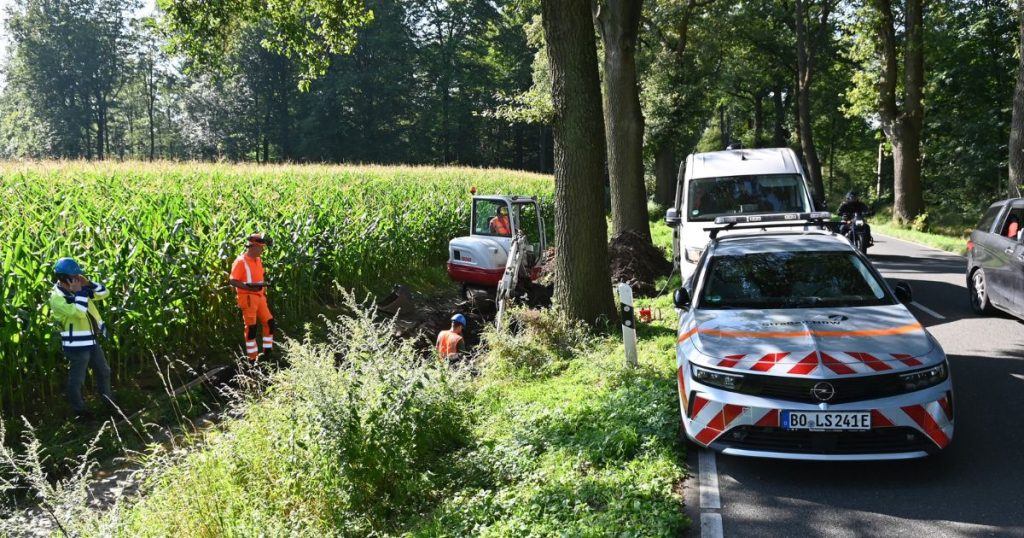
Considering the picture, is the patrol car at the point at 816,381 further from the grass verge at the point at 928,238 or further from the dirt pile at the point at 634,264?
the grass verge at the point at 928,238

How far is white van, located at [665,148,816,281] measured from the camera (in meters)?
11.7

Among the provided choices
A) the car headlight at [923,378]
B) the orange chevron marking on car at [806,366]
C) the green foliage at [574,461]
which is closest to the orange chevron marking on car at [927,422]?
the car headlight at [923,378]

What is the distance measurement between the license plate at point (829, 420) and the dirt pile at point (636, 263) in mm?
9203

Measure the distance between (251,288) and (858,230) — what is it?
42.1 ft

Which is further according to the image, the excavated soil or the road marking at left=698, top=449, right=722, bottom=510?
the excavated soil

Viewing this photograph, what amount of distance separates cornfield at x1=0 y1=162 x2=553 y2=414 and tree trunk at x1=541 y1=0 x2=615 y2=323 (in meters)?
5.12

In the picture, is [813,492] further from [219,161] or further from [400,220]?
[219,161]

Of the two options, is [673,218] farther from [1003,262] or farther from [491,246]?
[1003,262]

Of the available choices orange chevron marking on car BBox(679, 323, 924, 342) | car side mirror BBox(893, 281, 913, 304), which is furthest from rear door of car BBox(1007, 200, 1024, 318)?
orange chevron marking on car BBox(679, 323, 924, 342)

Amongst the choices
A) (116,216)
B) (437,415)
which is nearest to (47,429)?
(116,216)

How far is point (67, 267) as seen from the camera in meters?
8.03

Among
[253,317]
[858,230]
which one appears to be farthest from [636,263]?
[253,317]

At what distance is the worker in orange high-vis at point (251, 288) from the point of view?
10.3 metres

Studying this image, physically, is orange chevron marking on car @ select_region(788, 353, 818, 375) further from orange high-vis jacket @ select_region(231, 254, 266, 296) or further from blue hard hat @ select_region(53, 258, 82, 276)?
orange high-vis jacket @ select_region(231, 254, 266, 296)
